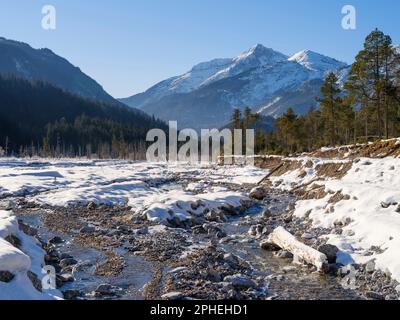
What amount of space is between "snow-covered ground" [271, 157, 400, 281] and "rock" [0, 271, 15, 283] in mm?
10735

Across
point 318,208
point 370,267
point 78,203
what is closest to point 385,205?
point 318,208

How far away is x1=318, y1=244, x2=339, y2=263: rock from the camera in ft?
48.2

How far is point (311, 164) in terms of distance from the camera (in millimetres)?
39438

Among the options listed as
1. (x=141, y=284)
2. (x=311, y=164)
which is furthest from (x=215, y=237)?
(x=311, y=164)

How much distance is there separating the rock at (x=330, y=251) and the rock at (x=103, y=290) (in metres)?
7.68

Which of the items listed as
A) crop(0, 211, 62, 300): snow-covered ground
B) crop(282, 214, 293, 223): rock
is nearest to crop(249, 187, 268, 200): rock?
crop(282, 214, 293, 223): rock

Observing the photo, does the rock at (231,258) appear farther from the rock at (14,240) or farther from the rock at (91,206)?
the rock at (91,206)

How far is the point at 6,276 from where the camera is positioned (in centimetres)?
983

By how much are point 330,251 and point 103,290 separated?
821cm

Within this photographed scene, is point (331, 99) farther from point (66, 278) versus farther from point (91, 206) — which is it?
point (66, 278)

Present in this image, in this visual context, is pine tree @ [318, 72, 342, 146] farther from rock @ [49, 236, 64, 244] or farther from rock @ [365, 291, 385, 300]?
rock @ [365, 291, 385, 300]

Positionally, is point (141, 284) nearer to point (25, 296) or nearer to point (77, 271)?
point (77, 271)

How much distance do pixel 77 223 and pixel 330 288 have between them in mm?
16115

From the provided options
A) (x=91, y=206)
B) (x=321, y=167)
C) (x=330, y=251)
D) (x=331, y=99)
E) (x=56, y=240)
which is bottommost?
(x=56, y=240)
